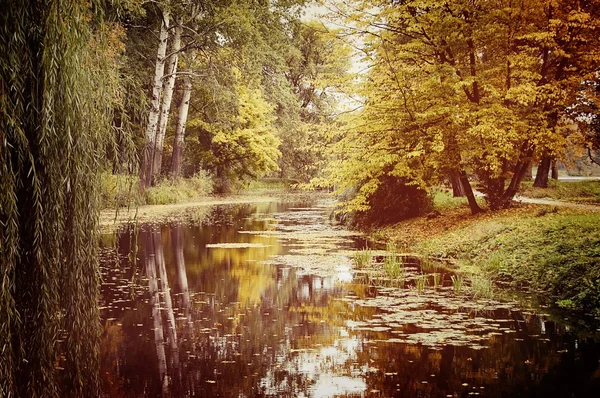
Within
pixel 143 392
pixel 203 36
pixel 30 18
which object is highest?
pixel 203 36

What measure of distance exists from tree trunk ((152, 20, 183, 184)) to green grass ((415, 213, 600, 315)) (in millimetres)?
17733

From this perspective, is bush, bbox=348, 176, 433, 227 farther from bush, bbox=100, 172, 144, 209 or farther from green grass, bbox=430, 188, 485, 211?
bush, bbox=100, 172, 144, 209

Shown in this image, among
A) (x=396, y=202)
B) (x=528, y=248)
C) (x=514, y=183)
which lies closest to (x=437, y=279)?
(x=528, y=248)

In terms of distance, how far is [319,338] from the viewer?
758 cm

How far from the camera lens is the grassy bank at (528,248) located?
32.1 ft

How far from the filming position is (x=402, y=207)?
69.1 ft

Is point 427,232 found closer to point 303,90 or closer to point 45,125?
point 45,125

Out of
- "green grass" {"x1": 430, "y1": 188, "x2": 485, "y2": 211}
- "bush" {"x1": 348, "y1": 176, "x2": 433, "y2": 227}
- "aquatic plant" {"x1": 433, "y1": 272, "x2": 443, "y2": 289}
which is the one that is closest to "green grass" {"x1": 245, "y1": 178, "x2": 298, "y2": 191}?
"green grass" {"x1": 430, "y1": 188, "x2": 485, "y2": 211}

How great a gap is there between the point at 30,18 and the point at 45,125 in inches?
33.1

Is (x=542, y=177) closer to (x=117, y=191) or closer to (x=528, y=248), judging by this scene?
(x=528, y=248)

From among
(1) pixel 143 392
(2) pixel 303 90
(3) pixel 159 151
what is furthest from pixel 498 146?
(2) pixel 303 90

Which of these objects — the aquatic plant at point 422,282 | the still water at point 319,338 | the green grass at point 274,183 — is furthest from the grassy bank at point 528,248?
the green grass at point 274,183

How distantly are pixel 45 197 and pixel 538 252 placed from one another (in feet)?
31.4

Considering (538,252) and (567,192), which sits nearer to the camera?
(538,252)
